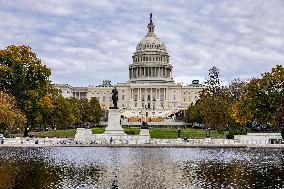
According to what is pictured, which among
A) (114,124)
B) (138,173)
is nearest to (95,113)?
(114,124)

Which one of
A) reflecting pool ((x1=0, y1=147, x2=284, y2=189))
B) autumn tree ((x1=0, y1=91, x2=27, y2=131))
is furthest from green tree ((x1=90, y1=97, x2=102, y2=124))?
reflecting pool ((x1=0, y1=147, x2=284, y2=189))

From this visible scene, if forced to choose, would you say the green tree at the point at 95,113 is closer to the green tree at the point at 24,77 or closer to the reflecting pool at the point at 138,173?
the green tree at the point at 24,77

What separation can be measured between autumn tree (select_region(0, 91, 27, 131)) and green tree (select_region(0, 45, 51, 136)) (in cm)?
274

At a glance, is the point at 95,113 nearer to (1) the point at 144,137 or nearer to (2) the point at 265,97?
(2) the point at 265,97

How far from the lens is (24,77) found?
6888 cm

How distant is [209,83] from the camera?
106 metres

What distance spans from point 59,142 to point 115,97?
1559 centimetres

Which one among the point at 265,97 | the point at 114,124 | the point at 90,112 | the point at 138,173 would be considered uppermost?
the point at 90,112

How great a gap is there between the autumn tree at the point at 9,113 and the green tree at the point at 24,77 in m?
2.74

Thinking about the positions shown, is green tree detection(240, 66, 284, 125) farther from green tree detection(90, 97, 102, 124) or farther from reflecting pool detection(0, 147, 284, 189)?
green tree detection(90, 97, 102, 124)

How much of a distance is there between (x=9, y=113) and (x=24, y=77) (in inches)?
371

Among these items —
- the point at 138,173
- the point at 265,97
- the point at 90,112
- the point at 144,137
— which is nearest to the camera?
the point at 138,173

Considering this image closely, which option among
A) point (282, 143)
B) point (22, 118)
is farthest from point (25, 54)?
point (282, 143)

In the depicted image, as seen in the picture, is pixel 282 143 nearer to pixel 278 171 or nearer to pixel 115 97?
pixel 115 97
